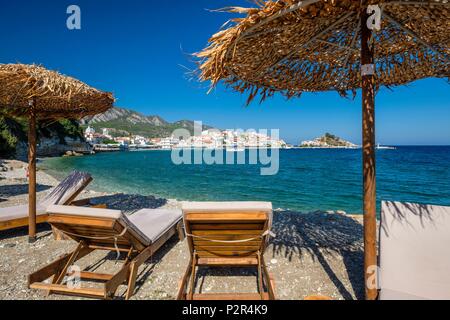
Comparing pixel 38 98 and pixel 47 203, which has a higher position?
pixel 38 98

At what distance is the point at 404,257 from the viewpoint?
219cm

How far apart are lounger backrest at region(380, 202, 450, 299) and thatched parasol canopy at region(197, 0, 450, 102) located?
1.60 metres

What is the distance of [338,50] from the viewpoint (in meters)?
2.83

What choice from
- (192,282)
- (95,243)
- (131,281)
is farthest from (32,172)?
(192,282)

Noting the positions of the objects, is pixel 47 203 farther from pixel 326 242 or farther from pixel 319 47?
pixel 319 47

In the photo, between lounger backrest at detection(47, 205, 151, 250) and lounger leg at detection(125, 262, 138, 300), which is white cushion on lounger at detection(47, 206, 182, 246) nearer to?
lounger backrest at detection(47, 205, 151, 250)

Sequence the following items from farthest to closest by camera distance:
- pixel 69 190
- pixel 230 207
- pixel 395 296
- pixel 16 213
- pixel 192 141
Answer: pixel 192 141 < pixel 69 190 < pixel 16 213 < pixel 230 207 < pixel 395 296

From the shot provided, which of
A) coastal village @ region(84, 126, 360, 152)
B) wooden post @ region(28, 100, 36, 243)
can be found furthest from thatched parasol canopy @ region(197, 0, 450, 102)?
coastal village @ region(84, 126, 360, 152)

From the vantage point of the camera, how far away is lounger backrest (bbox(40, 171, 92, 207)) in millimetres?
4781

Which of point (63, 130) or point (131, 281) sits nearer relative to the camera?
point (131, 281)

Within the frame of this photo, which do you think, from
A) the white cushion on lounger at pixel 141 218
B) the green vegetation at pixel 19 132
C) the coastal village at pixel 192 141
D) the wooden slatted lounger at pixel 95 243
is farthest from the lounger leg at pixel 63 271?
the coastal village at pixel 192 141

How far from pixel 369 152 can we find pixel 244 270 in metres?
1.98

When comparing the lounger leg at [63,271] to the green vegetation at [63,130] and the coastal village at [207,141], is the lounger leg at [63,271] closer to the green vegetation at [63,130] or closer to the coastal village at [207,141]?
the coastal village at [207,141]
